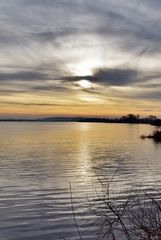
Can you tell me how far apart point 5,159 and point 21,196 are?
1787cm

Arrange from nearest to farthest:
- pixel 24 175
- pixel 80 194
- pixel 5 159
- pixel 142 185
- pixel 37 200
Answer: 1. pixel 37 200
2. pixel 80 194
3. pixel 142 185
4. pixel 24 175
5. pixel 5 159

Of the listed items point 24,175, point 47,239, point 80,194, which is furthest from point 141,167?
point 47,239

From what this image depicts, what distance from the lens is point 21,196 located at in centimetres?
1783

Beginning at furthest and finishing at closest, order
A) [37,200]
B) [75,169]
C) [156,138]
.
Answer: [156,138] < [75,169] < [37,200]

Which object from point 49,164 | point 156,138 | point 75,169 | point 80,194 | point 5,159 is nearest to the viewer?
point 80,194

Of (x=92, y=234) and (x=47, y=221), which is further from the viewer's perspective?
(x=47, y=221)

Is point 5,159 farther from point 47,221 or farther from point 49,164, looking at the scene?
point 47,221

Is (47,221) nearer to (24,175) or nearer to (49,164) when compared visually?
(24,175)

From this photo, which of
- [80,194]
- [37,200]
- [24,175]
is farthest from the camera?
[24,175]

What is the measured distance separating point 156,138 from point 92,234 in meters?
65.1

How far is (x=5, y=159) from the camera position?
35.2m

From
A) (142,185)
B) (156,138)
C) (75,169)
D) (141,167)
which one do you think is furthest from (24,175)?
(156,138)

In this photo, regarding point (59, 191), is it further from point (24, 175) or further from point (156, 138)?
point (156, 138)

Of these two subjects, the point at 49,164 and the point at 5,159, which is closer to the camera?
the point at 49,164
